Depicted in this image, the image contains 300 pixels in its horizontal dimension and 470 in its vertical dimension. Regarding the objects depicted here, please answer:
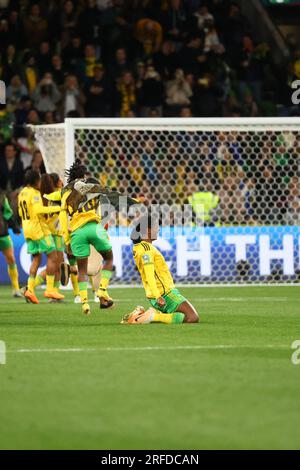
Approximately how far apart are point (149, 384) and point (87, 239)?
20.8 ft

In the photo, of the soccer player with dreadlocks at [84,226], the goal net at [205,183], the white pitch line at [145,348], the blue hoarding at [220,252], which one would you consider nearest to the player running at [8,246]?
the goal net at [205,183]

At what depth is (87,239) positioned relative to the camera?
13.9 meters

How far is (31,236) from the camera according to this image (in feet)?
55.6

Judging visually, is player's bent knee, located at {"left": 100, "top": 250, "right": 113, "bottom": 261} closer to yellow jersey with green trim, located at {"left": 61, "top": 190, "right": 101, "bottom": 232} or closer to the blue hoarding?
yellow jersey with green trim, located at {"left": 61, "top": 190, "right": 101, "bottom": 232}

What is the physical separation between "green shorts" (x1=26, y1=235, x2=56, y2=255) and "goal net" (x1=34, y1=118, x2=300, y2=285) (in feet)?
8.18

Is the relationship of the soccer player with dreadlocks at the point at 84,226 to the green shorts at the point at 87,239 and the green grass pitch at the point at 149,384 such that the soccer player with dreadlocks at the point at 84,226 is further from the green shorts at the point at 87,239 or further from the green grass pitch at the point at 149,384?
the green grass pitch at the point at 149,384

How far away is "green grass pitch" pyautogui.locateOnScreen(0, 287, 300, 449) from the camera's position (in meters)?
6.00

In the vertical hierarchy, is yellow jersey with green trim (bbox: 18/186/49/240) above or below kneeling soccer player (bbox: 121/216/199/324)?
above

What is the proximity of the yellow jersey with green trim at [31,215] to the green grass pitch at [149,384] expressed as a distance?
385cm

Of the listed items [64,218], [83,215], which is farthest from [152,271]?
[64,218]

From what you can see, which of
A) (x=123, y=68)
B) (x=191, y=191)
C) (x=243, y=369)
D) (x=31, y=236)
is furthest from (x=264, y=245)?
(x=243, y=369)

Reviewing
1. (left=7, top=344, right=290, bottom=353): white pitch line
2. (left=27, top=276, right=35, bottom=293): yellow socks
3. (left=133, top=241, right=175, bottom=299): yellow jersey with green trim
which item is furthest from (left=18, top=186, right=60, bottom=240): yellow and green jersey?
(left=7, top=344, right=290, bottom=353): white pitch line

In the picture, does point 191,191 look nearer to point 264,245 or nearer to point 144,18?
point 264,245

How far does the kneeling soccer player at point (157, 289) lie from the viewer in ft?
39.9
